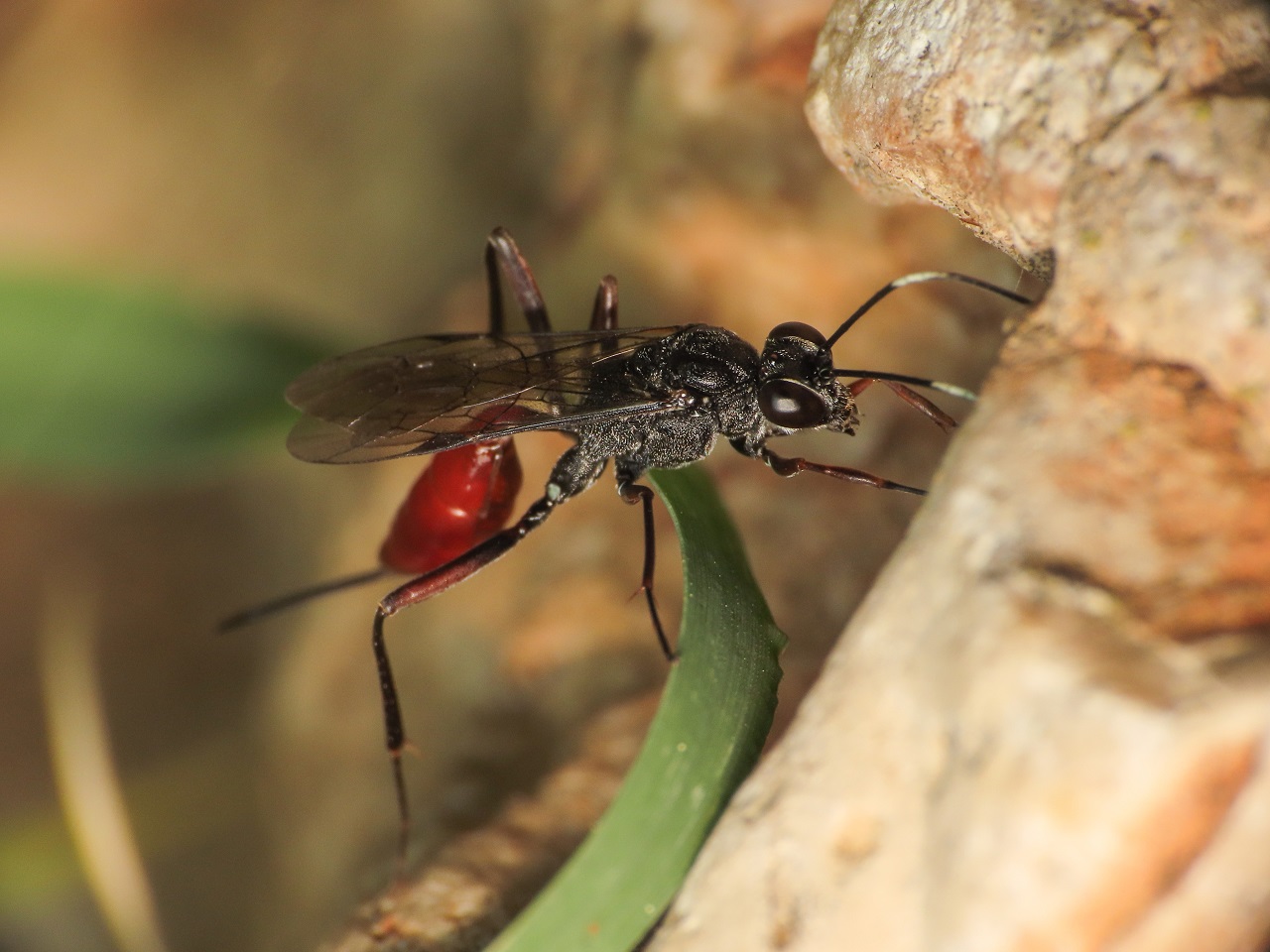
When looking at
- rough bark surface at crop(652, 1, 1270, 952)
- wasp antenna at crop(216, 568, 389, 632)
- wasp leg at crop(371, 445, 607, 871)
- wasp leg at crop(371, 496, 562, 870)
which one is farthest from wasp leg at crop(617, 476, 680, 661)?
wasp antenna at crop(216, 568, 389, 632)

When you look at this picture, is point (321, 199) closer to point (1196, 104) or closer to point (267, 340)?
point (267, 340)

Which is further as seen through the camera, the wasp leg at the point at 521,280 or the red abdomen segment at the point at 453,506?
the wasp leg at the point at 521,280

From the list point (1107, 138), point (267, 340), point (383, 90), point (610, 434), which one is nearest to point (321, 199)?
point (383, 90)

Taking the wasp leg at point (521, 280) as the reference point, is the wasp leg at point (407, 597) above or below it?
below

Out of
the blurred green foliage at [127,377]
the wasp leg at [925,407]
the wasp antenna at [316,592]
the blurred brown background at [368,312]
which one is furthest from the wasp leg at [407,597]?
the blurred green foliage at [127,377]

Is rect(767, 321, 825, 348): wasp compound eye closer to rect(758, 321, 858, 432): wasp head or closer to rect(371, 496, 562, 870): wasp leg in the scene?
rect(758, 321, 858, 432): wasp head

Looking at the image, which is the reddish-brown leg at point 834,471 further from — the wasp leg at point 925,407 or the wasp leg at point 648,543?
the wasp leg at point 648,543

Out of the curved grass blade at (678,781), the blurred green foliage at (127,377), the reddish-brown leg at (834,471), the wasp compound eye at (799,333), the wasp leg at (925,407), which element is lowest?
the curved grass blade at (678,781)
